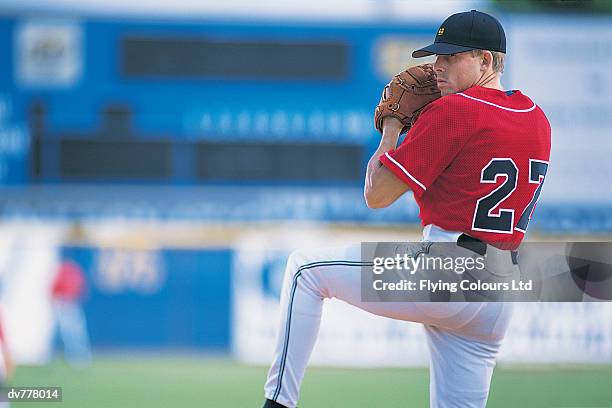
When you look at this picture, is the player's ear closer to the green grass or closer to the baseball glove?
the baseball glove

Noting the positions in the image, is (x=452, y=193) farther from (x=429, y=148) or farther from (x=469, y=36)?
(x=469, y=36)

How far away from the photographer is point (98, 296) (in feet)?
34.4

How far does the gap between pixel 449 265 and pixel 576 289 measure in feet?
2.73

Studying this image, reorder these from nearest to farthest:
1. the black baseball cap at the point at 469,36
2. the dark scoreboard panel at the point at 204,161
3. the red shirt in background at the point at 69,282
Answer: the black baseball cap at the point at 469,36 → the red shirt in background at the point at 69,282 → the dark scoreboard panel at the point at 204,161

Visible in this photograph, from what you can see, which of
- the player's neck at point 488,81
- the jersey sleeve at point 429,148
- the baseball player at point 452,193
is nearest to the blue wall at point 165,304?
the baseball player at point 452,193

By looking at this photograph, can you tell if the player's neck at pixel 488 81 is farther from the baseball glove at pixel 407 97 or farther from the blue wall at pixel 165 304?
the blue wall at pixel 165 304

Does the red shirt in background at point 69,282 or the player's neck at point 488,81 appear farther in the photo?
the red shirt in background at point 69,282

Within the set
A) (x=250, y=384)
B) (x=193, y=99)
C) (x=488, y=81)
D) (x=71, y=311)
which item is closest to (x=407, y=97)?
(x=488, y=81)

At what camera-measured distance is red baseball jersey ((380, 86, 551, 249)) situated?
2.62 m

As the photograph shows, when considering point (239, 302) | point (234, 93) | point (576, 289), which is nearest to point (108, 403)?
point (576, 289)

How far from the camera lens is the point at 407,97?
9.17 feet

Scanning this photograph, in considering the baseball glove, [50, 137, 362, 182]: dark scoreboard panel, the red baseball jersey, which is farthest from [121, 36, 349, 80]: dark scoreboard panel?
the red baseball jersey

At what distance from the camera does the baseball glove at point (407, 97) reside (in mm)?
2787

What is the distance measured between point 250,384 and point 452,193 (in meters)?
5.38
